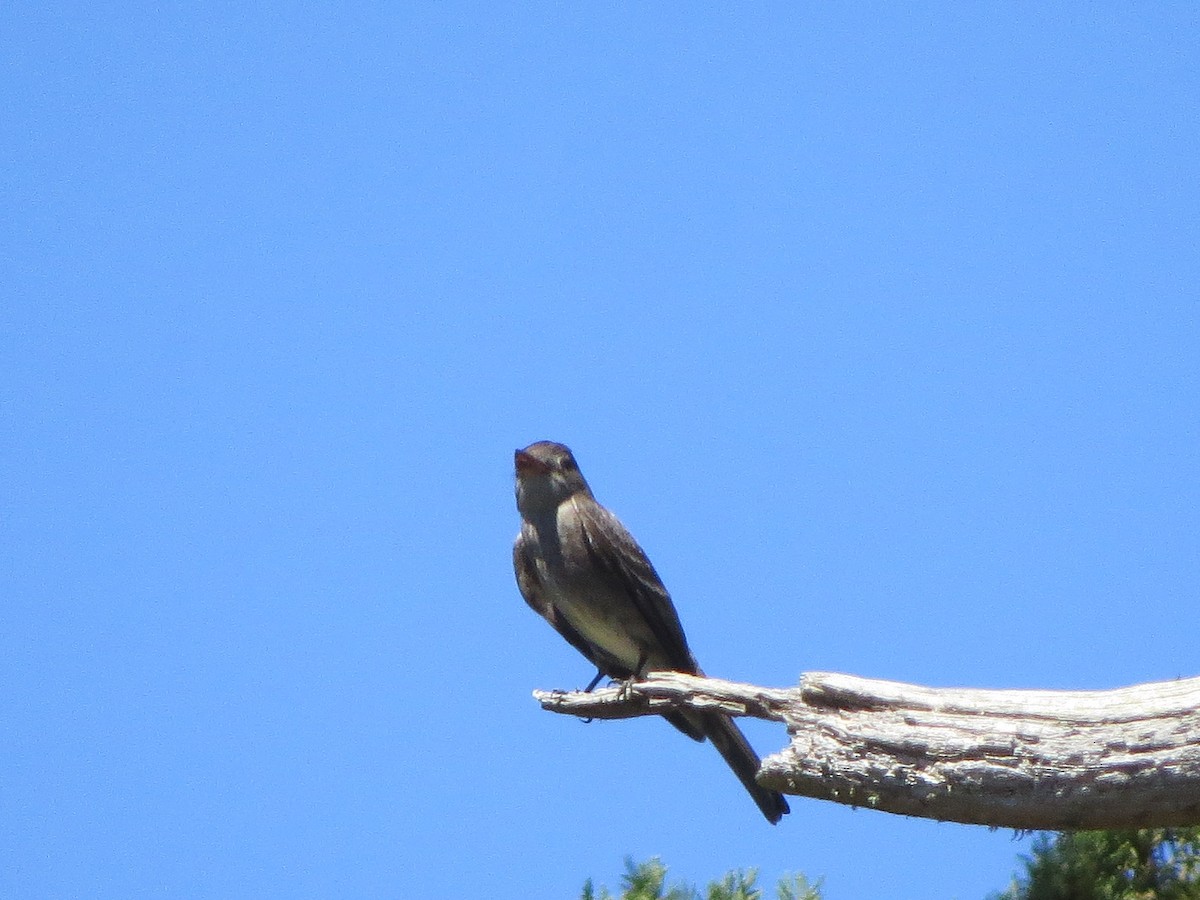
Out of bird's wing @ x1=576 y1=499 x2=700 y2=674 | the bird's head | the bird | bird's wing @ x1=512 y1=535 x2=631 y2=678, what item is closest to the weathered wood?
the bird

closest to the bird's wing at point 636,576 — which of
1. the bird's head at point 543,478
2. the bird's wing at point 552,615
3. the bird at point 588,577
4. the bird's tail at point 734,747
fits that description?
the bird at point 588,577

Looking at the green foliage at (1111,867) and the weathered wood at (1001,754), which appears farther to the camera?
the green foliage at (1111,867)

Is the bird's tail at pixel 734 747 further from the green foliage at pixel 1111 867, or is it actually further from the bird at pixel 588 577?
the green foliage at pixel 1111 867

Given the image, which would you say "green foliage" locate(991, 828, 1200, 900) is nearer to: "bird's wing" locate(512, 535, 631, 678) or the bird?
the bird

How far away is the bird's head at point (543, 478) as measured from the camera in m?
8.86

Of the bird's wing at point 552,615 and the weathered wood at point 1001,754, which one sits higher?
the bird's wing at point 552,615

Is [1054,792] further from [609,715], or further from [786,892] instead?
[609,715]

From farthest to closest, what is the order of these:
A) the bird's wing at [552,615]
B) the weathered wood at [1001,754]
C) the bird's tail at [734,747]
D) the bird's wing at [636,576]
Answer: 1. the bird's wing at [552,615]
2. the bird's wing at [636,576]
3. the bird's tail at [734,747]
4. the weathered wood at [1001,754]

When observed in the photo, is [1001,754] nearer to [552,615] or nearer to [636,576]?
[636,576]

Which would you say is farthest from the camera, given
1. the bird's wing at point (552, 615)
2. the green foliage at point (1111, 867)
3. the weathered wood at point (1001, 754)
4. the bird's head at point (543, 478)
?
the bird's head at point (543, 478)

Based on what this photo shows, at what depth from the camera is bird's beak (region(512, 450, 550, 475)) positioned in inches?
348

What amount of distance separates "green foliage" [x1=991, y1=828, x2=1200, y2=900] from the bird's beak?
379 cm

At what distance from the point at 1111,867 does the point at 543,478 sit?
4.05 metres

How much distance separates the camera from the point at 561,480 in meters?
8.91
